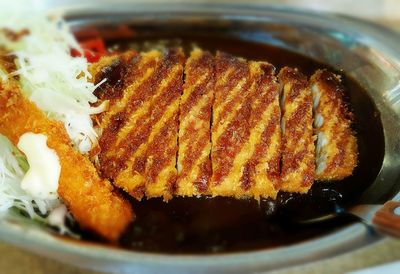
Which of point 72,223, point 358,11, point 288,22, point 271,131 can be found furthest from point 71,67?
point 358,11

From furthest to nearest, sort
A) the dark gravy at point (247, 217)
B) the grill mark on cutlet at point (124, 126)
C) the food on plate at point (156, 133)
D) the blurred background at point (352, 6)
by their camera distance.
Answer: the blurred background at point (352, 6) < the grill mark on cutlet at point (124, 126) < the food on plate at point (156, 133) < the dark gravy at point (247, 217)

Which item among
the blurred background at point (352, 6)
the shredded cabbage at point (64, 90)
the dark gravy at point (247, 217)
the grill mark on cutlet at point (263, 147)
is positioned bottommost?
the dark gravy at point (247, 217)

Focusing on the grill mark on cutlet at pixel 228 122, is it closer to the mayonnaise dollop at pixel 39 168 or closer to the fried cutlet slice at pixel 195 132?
the fried cutlet slice at pixel 195 132

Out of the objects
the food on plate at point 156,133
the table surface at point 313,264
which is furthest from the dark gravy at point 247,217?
the table surface at point 313,264

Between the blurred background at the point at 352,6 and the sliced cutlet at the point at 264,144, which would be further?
the blurred background at the point at 352,6

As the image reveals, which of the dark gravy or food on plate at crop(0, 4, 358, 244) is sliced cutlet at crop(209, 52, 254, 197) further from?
the dark gravy

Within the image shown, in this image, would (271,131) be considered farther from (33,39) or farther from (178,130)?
(33,39)

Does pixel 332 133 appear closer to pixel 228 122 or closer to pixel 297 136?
pixel 297 136
